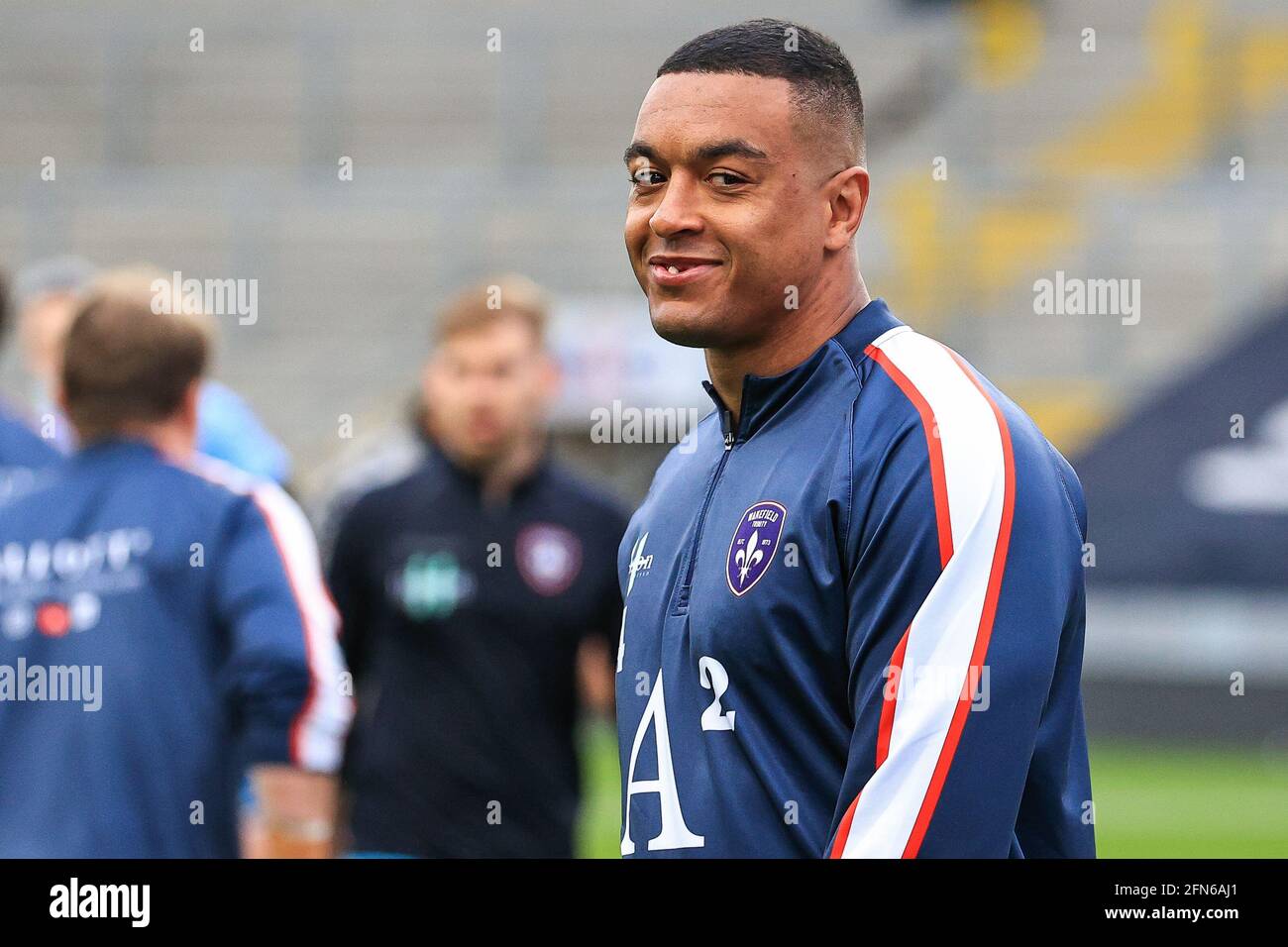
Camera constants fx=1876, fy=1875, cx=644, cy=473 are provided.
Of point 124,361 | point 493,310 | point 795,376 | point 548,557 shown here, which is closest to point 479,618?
point 548,557

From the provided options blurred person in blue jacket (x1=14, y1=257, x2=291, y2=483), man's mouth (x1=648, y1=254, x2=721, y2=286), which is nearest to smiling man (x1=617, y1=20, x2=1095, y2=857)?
man's mouth (x1=648, y1=254, x2=721, y2=286)

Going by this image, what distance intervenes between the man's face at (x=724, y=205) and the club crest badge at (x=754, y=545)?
0.25 metres

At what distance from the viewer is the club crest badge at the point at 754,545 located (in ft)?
7.33

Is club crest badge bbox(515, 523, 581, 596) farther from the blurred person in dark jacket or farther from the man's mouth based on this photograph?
the man's mouth

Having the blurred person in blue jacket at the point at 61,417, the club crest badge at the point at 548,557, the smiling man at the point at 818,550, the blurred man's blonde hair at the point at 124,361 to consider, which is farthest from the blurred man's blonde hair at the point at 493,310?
the smiling man at the point at 818,550

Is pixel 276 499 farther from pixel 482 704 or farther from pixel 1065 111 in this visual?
pixel 1065 111

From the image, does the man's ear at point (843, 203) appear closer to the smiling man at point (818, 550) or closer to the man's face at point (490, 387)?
the smiling man at point (818, 550)

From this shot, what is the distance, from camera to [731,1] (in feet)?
54.7

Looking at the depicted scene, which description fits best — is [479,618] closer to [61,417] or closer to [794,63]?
[61,417]

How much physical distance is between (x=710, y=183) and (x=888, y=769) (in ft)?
2.50

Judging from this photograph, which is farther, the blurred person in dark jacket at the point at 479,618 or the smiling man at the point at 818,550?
the blurred person in dark jacket at the point at 479,618

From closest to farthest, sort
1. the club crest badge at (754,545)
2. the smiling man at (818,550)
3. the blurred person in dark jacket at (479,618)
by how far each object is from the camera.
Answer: the smiling man at (818,550)
the club crest badge at (754,545)
the blurred person in dark jacket at (479,618)
